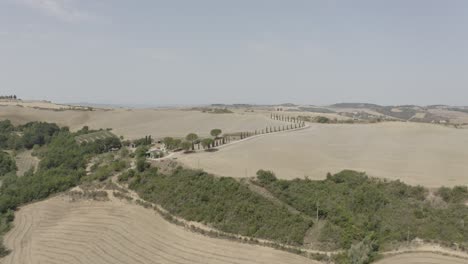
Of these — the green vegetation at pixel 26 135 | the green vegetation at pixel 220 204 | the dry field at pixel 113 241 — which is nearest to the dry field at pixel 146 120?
the green vegetation at pixel 26 135

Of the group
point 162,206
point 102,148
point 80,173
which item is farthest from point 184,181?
point 102,148

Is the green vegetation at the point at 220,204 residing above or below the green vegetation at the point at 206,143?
below

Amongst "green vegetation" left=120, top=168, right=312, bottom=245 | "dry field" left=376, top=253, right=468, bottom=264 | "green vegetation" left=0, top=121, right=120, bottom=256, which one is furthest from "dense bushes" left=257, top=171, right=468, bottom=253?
"green vegetation" left=0, top=121, right=120, bottom=256

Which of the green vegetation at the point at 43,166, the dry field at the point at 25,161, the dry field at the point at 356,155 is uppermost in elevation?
the dry field at the point at 356,155

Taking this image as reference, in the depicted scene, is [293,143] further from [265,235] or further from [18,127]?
[18,127]

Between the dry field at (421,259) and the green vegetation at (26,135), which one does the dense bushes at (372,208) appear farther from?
the green vegetation at (26,135)

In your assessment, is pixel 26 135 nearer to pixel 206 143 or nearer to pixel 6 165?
pixel 6 165
